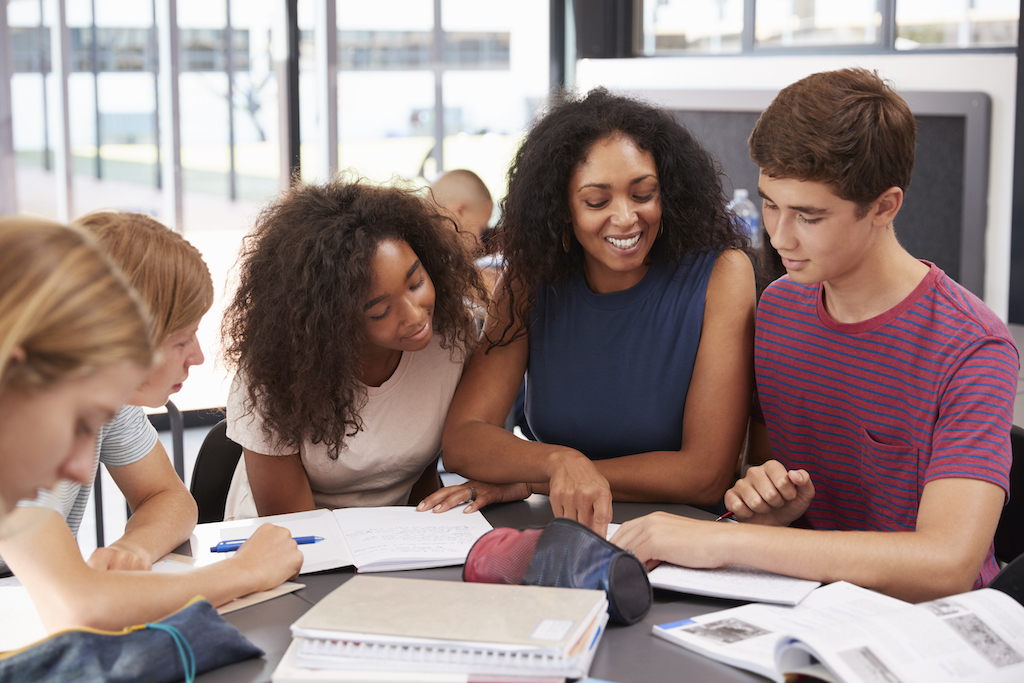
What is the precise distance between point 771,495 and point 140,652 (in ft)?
2.60

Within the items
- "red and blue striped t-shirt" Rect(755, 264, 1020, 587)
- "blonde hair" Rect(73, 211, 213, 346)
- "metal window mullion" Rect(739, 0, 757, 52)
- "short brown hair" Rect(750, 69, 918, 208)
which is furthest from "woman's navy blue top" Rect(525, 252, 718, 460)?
"metal window mullion" Rect(739, 0, 757, 52)

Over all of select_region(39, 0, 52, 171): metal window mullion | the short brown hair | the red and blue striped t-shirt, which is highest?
select_region(39, 0, 52, 171): metal window mullion

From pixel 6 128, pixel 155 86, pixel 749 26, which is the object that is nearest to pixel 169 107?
pixel 155 86

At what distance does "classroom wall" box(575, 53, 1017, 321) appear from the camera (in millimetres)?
2980

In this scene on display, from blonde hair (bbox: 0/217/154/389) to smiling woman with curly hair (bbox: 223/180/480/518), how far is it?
67 cm

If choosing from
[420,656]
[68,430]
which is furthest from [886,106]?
[68,430]

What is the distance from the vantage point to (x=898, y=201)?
1.28m

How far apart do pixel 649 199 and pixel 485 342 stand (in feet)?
1.23

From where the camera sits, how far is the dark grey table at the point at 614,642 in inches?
36.2

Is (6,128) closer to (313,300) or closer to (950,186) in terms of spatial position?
(313,300)

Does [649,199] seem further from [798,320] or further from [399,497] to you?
[399,497]

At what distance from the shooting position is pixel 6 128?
3.77 metres

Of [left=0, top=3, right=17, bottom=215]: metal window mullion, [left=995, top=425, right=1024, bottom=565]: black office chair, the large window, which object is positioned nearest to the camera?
[left=995, top=425, right=1024, bottom=565]: black office chair

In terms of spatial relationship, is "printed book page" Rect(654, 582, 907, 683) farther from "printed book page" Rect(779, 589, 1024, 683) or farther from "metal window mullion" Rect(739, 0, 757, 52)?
"metal window mullion" Rect(739, 0, 757, 52)
